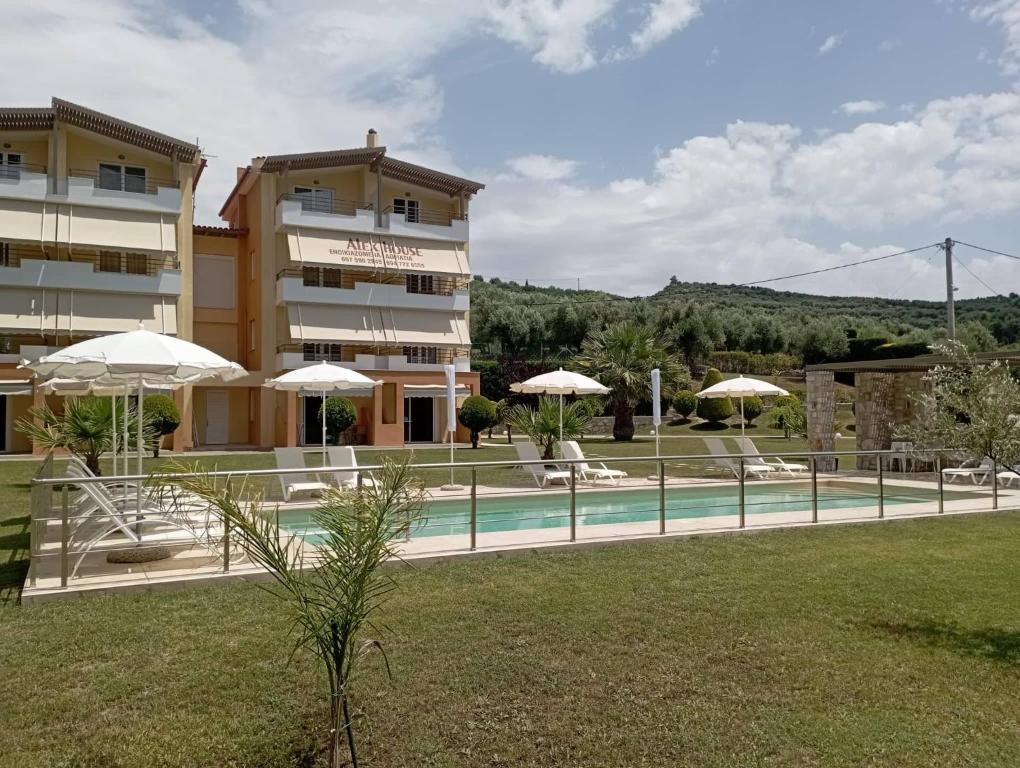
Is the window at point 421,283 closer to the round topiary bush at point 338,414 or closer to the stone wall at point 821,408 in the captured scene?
the round topiary bush at point 338,414

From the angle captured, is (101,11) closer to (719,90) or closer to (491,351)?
(719,90)

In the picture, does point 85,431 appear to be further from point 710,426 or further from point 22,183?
point 710,426

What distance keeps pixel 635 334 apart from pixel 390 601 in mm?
31767

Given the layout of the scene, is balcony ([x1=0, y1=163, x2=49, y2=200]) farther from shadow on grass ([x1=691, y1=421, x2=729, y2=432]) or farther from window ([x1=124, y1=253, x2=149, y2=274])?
shadow on grass ([x1=691, y1=421, x2=729, y2=432])

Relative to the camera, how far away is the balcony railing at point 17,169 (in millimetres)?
30078

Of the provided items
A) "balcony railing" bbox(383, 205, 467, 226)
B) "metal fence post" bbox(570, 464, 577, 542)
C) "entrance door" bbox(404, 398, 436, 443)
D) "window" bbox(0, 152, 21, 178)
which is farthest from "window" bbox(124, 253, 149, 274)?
"metal fence post" bbox(570, 464, 577, 542)

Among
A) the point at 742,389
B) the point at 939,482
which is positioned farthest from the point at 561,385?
the point at 939,482

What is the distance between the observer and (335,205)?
36812 millimetres

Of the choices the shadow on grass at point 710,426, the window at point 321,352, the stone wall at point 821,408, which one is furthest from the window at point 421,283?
the stone wall at point 821,408

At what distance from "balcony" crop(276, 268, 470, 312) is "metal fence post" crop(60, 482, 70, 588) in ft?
90.4

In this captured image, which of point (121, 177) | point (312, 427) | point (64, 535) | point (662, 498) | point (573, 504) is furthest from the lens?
point (312, 427)

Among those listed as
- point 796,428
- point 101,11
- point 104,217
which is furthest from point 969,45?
point 104,217

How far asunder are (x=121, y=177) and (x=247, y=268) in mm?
6992

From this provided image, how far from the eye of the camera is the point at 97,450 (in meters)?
15.6
